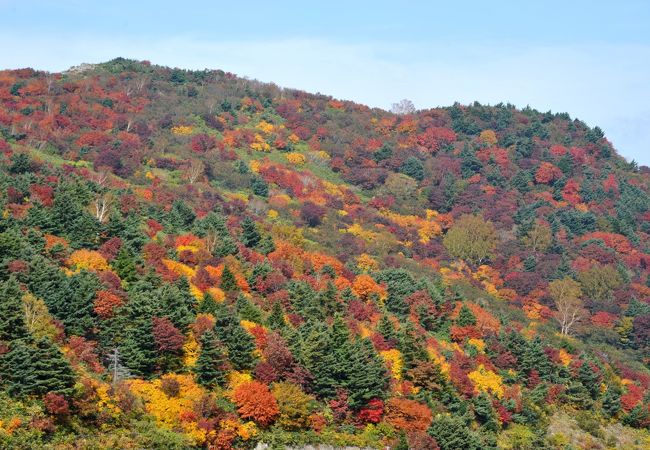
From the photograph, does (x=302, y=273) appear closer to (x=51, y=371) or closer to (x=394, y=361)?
(x=394, y=361)

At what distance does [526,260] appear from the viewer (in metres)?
124

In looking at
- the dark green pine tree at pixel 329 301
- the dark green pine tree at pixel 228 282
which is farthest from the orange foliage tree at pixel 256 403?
the dark green pine tree at pixel 329 301

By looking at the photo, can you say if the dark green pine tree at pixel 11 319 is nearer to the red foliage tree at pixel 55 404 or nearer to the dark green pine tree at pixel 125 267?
the red foliage tree at pixel 55 404

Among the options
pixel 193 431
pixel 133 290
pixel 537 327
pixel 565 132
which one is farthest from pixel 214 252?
pixel 565 132

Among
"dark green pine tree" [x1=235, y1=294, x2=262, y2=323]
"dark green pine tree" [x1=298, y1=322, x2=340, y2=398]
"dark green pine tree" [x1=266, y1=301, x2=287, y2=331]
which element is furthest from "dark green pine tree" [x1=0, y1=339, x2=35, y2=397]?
"dark green pine tree" [x1=266, y1=301, x2=287, y2=331]

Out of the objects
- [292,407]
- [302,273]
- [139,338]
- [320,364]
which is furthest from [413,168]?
[139,338]

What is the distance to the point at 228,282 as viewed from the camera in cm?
7012

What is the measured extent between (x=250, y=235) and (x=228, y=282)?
20.8m

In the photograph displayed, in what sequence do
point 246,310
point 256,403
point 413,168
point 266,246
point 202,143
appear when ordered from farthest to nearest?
point 413,168 → point 202,143 → point 266,246 → point 246,310 → point 256,403

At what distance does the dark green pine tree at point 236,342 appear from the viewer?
5638 centimetres

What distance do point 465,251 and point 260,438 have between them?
261ft

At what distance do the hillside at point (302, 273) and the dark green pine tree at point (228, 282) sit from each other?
15 centimetres

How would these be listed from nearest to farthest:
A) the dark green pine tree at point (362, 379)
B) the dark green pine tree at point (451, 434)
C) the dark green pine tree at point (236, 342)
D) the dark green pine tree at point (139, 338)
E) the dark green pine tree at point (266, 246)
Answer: the dark green pine tree at point (139, 338)
the dark green pine tree at point (451, 434)
the dark green pine tree at point (236, 342)
the dark green pine tree at point (362, 379)
the dark green pine tree at point (266, 246)

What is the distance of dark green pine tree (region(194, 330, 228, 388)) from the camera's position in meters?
53.8
